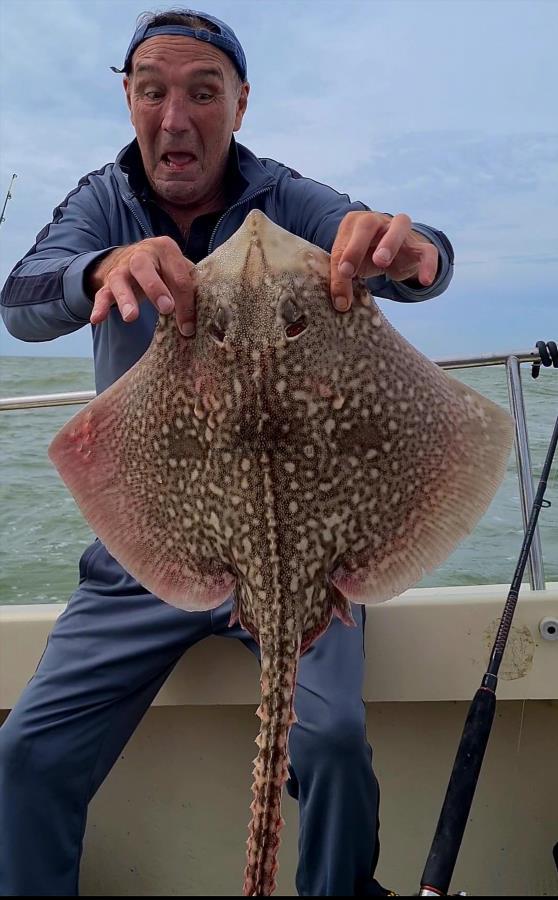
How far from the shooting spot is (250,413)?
1513mm

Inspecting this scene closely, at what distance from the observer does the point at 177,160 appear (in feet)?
8.27

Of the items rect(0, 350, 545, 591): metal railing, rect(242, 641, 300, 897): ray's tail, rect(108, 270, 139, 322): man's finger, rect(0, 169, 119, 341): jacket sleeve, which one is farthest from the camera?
rect(0, 350, 545, 591): metal railing

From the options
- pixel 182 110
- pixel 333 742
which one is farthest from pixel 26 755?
pixel 182 110

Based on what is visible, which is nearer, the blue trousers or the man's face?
the blue trousers

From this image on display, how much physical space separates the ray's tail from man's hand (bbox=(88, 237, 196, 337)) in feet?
2.38

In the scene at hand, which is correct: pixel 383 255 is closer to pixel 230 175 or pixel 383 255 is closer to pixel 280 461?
pixel 280 461

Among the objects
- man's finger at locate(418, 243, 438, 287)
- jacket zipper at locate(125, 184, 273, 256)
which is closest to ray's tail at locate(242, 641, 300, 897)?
man's finger at locate(418, 243, 438, 287)

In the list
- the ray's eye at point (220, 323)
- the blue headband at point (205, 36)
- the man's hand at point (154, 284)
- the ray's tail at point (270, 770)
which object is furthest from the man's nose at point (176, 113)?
the ray's tail at point (270, 770)

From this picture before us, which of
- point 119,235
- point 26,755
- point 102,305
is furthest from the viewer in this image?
point 119,235

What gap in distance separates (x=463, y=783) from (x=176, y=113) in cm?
220

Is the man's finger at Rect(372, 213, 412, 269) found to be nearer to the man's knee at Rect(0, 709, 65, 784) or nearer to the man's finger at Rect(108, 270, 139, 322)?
the man's finger at Rect(108, 270, 139, 322)

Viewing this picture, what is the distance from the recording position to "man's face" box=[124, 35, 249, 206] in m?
2.39

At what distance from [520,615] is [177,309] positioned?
5.67 feet

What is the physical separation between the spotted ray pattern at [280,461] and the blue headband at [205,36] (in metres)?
1.19
